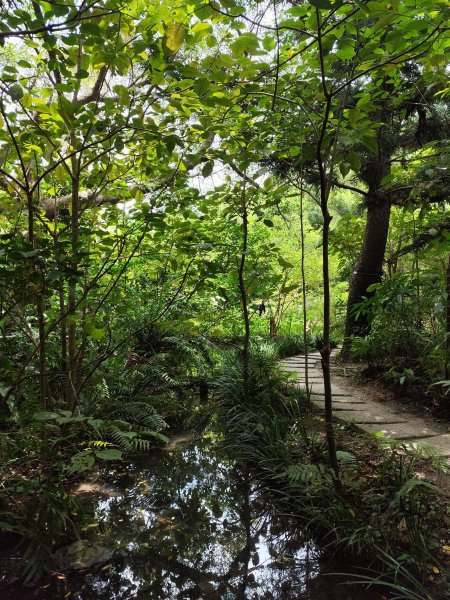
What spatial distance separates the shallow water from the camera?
1921mm

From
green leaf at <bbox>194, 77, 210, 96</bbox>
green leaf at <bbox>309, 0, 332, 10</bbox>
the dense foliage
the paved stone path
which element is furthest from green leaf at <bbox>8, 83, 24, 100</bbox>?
the paved stone path

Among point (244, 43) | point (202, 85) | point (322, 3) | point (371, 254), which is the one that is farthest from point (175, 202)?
point (371, 254)

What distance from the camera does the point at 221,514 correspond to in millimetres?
2662

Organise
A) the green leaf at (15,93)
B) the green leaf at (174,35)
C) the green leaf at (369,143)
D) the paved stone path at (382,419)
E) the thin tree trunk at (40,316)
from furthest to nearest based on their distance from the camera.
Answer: the paved stone path at (382,419)
the thin tree trunk at (40,316)
the green leaf at (369,143)
the green leaf at (174,35)
the green leaf at (15,93)

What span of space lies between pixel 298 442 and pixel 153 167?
7.93 ft

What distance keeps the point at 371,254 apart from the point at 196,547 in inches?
211

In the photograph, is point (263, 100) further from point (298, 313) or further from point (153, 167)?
point (298, 313)

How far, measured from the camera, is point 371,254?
644 cm

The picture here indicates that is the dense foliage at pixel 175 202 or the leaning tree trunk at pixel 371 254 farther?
the leaning tree trunk at pixel 371 254

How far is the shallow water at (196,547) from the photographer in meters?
1.92

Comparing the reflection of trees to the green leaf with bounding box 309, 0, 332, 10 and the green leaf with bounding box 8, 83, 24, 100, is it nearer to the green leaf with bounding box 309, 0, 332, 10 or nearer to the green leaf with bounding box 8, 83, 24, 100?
the green leaf with bounding box 8, 83, 24, 100

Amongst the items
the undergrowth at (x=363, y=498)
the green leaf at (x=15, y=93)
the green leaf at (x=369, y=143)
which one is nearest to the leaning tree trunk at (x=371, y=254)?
the undergrowth at (x=363, y=498)

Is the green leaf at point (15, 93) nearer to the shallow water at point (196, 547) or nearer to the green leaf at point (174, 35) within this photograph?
the green leaf at point (174, 35)

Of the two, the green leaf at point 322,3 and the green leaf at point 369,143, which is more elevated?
the green leaf at point 322,3
